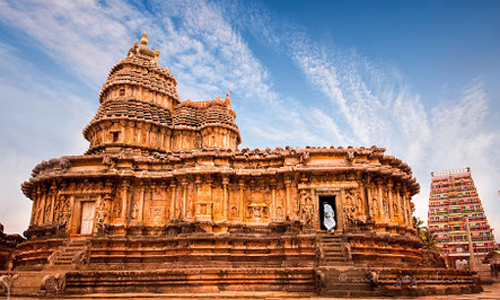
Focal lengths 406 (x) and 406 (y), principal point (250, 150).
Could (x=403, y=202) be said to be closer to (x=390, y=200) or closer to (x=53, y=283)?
(x=390, y=200)

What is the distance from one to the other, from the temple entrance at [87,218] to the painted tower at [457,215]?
1884 inches

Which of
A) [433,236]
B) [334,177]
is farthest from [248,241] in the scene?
[433,236]

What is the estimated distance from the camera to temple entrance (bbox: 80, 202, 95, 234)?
2485 cm

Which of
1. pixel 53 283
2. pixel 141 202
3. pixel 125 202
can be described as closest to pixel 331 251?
pixel 141 202

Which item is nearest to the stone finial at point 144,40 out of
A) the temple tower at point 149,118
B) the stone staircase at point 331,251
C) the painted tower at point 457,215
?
the temple tower at point 149,118

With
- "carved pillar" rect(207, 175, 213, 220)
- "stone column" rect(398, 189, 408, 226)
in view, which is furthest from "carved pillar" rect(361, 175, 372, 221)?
"carved pillar" rect(207, 175, 213, 220)

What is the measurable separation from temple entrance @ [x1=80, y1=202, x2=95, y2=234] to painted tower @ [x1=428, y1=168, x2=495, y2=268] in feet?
157

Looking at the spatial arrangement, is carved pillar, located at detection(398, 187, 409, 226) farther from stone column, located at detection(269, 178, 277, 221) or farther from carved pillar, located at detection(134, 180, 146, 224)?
carved pillar, located at detection(134, 180, 146, 224)

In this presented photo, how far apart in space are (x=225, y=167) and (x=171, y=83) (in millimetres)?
15098

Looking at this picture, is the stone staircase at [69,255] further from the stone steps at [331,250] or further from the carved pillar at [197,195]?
the stone steps at [331,250]

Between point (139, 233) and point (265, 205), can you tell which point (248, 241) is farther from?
point (139, 233)

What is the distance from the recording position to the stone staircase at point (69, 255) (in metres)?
21.8

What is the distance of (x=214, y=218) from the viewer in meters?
23.8

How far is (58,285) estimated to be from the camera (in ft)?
60.2
